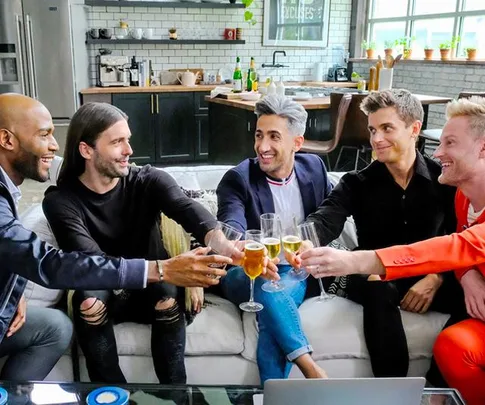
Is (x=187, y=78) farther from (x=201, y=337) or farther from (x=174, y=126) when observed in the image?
(x=201, y=337)

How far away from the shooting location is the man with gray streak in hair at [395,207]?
7.09 feet

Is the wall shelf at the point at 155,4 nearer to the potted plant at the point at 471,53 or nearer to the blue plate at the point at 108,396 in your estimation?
the potted plant at the point at 471,53

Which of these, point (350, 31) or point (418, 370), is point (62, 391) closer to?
point (418, 370)

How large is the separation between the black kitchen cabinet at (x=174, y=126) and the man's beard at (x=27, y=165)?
482 cm

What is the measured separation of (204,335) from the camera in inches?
82.8

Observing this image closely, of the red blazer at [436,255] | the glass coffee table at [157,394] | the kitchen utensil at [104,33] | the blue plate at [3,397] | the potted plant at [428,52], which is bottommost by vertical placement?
the glass coffee table at [157,394]

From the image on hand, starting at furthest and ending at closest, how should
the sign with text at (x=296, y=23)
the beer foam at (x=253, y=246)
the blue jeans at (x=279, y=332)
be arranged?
1. the sign with text at (x=296, y=23)
2. the blue jeans at (x=279, y=332)
3. the beer foam at (x=253, y=246)

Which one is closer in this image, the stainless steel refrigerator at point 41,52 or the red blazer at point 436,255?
the red blazer at point 436,255

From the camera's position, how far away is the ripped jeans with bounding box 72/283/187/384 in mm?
1932

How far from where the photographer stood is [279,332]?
1.95 metres

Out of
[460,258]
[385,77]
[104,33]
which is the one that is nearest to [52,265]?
[460,258]

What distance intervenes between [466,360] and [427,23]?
19.0ft

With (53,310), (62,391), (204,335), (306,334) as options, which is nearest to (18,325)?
(53,310)

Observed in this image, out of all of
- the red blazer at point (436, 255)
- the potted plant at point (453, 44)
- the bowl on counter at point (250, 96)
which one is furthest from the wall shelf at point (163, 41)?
the red blazer at point (436, 255)
